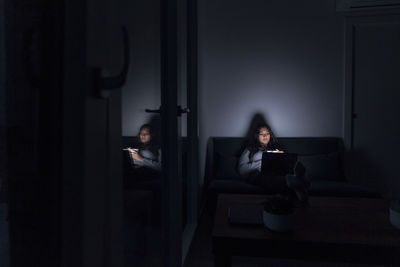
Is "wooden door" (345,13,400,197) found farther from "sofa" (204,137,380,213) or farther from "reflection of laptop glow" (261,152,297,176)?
"reflection of laptop glow" (261,152,297,176)

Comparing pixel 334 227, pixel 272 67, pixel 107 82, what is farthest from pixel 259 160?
pixel 107 82

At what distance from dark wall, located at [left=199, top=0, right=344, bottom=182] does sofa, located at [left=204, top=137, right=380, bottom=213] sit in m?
0.16

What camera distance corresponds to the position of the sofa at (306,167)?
280 centimetres

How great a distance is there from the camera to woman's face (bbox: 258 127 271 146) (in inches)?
128

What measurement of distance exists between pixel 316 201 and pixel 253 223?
0.65 m

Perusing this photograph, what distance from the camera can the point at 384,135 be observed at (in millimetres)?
3445

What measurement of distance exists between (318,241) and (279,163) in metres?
1.45

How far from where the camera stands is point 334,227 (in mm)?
1410

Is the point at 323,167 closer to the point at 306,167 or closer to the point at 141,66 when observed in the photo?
the point at 306,167

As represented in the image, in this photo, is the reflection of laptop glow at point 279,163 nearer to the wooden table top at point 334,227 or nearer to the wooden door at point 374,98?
the wooden table top at point 334,227

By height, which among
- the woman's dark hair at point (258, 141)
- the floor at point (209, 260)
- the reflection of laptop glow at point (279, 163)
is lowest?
the floor at point (209, 260)

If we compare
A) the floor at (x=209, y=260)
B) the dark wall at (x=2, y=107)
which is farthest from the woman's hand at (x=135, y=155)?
the floor at (x=209, y=260)

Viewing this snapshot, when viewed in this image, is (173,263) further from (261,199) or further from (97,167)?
(97,167)

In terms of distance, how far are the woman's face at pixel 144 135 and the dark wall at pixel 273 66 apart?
2.00 metres
